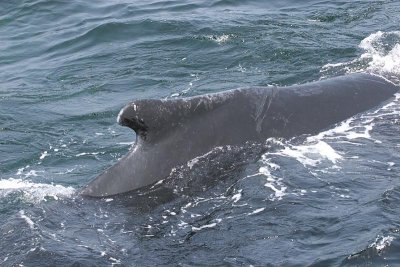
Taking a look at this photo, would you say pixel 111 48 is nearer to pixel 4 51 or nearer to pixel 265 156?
pixel 4 51

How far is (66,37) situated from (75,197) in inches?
626

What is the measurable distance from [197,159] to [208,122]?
603 millimetres

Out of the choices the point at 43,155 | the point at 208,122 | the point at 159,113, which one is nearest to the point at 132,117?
the point at 159,113

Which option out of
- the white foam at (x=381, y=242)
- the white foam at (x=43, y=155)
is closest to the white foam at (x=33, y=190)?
the white foam at (x=43, y=155)

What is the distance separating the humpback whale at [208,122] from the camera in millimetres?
11125

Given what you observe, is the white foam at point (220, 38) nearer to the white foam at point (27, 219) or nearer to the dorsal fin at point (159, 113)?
the dorsal fin at point (159, 113)

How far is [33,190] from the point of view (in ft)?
41.6

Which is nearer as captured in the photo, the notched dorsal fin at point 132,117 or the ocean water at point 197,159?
the ocean water at point 197,159

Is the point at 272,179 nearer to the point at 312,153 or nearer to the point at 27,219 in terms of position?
the point at 312,153

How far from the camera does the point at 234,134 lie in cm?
1203

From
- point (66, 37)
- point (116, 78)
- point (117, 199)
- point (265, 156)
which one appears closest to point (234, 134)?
point (265, 156)

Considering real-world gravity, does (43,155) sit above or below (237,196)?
below

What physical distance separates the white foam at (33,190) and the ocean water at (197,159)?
0.14 ft

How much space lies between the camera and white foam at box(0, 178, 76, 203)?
11609mm
